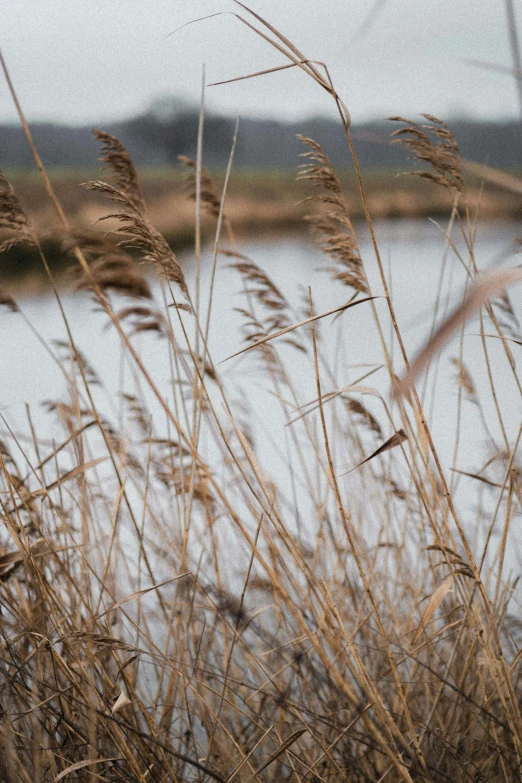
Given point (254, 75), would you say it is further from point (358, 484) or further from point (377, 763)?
point (358, 484)

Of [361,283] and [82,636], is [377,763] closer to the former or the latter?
[82,636]

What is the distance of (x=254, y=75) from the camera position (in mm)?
970

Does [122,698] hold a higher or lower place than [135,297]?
lower

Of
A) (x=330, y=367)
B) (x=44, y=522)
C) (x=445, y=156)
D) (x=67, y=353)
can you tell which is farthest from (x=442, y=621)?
(x=67, y=353)

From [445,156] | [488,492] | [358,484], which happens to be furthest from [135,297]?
[488,492]

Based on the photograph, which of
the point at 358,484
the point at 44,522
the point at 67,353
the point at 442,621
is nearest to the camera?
the point at 44,522

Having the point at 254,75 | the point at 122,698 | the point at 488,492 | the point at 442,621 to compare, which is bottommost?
the point at 122,698

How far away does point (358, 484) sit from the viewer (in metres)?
2.47

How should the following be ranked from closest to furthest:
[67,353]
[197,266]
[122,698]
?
[122,698], [197,266], [67,353]

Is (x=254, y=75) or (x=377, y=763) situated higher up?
(x=254, y=75)

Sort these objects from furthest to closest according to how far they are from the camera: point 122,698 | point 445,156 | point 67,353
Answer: point 67,353, point 445,156, point 122,698

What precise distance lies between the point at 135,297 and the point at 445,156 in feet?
2.21

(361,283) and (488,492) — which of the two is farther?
(488,492)

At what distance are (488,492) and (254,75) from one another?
1750 millimetres
